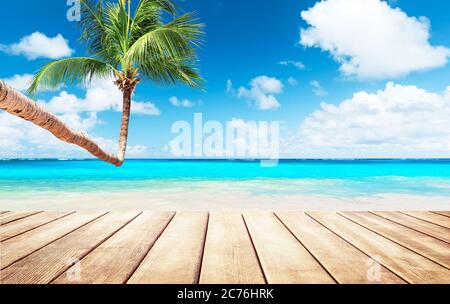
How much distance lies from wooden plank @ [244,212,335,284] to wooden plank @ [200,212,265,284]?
0.04 m

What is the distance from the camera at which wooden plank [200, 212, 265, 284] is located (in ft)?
3.60

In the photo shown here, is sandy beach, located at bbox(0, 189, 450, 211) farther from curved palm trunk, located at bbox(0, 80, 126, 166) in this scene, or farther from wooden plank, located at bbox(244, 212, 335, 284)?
curved palm trunk, located at bbox(0, 80, 126, 166)

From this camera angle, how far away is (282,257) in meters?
1.31

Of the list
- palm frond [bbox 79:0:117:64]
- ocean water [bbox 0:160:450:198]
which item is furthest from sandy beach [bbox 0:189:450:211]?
palm frond [bbox 79:0:117:64]

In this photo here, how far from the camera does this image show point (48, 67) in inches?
135

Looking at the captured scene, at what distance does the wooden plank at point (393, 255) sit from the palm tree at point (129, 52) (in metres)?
1.52

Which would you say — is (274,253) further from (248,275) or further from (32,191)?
(32,191)

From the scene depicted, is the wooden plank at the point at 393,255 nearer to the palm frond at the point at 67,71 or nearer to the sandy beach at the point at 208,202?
the palm frond at the point at 67,71

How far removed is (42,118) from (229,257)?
0.95 m

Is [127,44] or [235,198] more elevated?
[127,44]

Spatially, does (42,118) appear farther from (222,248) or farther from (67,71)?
(67,71)

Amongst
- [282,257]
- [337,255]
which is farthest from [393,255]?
[282,257]
